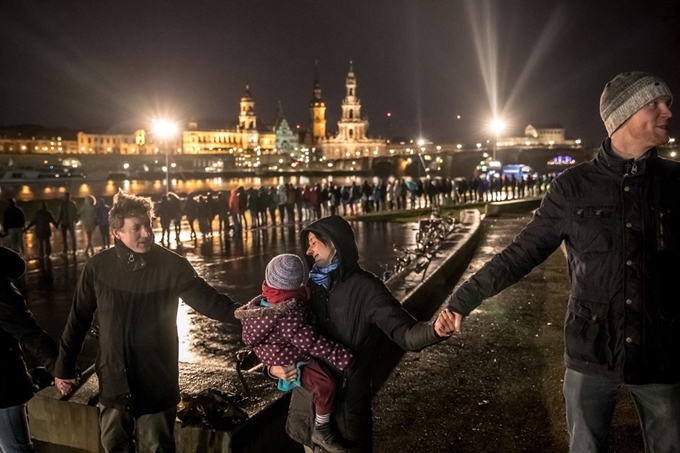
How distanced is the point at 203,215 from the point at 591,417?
1816 cm

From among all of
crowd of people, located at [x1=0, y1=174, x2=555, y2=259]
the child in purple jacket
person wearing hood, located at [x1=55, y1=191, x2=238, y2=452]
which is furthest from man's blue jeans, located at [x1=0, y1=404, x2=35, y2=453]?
crowd of people, located at [x1=0, y1=174, x2=555, y2=259]

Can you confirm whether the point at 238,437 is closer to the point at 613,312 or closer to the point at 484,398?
the point at 613,312

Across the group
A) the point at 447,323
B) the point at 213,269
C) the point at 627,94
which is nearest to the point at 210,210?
the point at 213,269

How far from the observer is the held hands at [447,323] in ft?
9.75

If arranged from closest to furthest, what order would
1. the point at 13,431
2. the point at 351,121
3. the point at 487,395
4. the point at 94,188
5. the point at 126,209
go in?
the point at 13,431 → the point at 126,209 → the point at 487,395 → the point at 94,188 → the point at 351,121

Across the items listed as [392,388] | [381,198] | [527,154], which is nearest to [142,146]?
[527,154]

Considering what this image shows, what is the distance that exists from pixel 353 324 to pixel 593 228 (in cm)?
117

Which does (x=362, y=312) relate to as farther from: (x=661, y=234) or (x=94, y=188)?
(x=94, y=188)

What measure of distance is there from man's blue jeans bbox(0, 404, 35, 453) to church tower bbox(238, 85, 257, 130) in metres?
181

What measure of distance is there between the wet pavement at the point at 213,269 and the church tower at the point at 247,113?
16094 centimetres

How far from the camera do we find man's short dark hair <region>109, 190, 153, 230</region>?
354cm

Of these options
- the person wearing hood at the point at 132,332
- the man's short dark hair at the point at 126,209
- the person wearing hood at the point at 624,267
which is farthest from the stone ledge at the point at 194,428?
the person wearing hood at the point at 624,267

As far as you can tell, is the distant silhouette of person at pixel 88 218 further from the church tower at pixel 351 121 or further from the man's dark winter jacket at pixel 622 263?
the church tower at pixel 351 121

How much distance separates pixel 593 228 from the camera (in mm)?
2795
